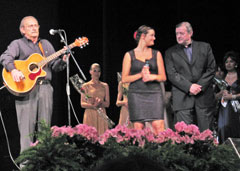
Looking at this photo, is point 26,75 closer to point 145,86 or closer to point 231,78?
point 145,86

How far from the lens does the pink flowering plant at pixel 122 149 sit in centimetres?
285

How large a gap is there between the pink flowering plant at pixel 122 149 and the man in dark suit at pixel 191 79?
5.22 ft

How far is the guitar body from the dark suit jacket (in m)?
1.51

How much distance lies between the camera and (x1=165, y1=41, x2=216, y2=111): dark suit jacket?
4977 mm

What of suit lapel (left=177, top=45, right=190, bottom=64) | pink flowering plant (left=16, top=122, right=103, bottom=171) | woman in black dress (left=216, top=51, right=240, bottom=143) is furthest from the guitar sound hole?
woman in black dress (left=216, top=51, right=240, bottom=143)

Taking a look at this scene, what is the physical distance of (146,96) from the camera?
5145mm

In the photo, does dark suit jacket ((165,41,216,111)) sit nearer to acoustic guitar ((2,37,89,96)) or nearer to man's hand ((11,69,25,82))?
acoustic guitar ((2,37,89,96))

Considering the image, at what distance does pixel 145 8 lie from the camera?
8.43 metres

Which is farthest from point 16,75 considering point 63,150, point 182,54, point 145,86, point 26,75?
point 63,150

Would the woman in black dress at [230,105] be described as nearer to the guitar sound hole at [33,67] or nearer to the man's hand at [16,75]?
the guitar sound hole at [33,67]

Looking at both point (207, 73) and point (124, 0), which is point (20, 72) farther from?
point (124, 0)

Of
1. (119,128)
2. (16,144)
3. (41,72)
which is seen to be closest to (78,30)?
(16,144)

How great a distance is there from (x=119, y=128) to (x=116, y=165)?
2.28 m

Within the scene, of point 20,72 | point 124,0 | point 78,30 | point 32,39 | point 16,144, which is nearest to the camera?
point 20,72
